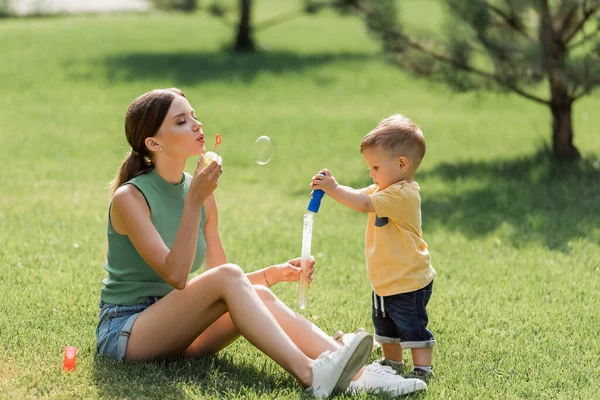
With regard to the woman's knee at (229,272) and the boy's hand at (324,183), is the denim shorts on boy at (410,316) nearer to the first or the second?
the boy's hand at (324,183)

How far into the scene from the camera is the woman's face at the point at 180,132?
11.5ft

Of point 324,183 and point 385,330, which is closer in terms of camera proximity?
point 324,183

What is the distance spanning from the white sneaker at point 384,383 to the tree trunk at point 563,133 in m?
5.77

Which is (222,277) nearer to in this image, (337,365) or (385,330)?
(337,365)

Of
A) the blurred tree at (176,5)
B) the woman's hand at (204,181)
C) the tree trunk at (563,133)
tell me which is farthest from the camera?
the blurred tree at (176,5)

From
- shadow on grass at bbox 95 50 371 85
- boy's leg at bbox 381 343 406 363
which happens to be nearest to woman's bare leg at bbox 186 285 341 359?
boy's leg at bbox 381 343 406 363

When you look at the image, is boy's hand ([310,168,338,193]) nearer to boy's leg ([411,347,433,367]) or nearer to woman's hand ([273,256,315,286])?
woman's hand ([273,256,315,286])

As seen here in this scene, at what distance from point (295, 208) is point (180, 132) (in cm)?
384

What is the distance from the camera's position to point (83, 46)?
49.8 feet

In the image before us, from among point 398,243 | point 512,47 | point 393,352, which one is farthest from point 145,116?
point 512,47

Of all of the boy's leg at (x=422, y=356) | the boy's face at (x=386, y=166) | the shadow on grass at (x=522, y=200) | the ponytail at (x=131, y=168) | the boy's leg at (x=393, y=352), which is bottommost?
the shadow on grass at (x=522, y=200)

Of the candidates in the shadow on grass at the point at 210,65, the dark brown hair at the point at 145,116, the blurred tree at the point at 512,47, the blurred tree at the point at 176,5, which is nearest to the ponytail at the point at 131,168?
the dark brown hair at the point at 145,116

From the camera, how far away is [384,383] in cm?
342

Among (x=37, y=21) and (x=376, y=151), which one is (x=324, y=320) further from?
(x=37, y=21)
